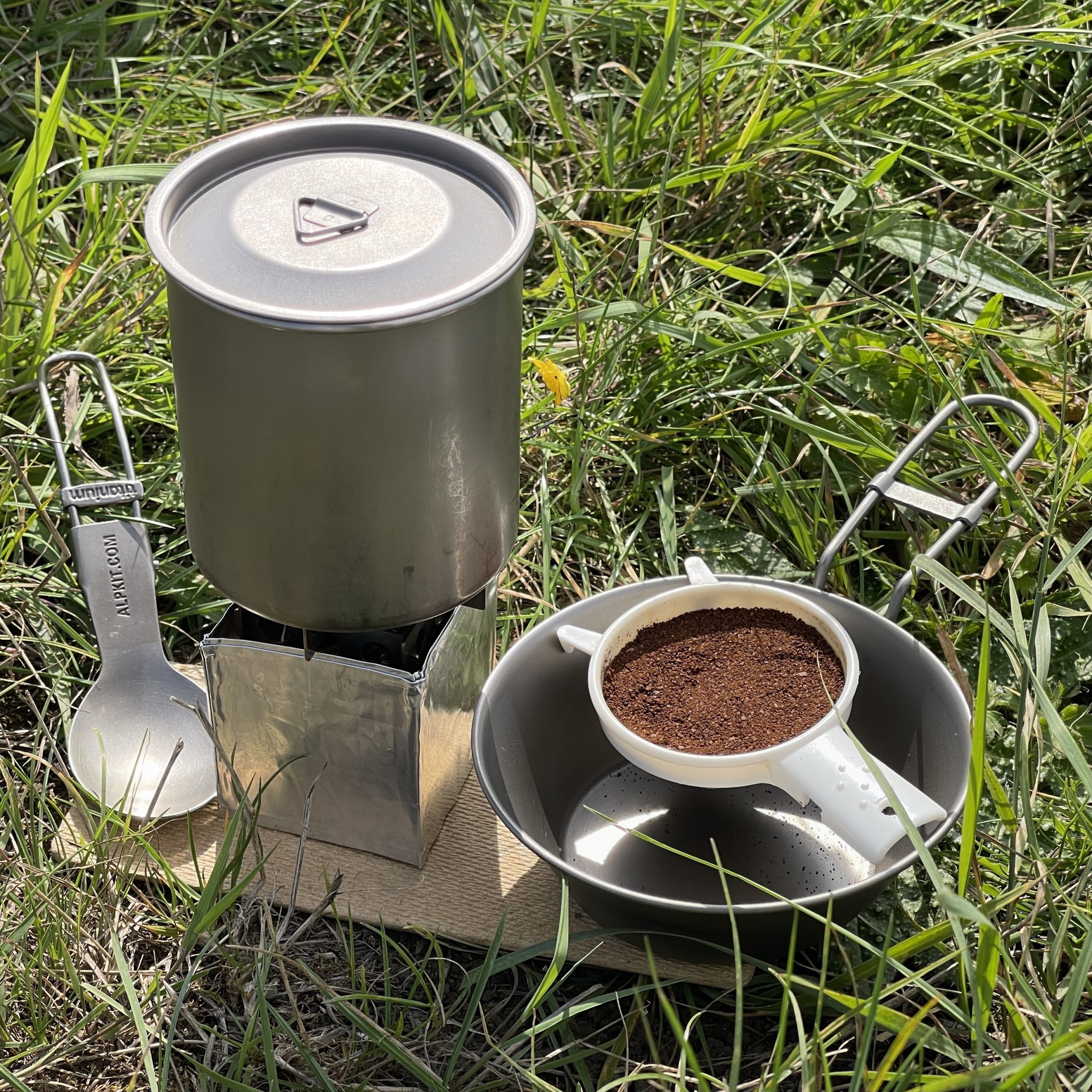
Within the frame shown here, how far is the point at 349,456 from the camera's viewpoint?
3.75 feet

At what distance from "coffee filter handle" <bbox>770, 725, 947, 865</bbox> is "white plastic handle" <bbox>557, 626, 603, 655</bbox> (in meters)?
0.25

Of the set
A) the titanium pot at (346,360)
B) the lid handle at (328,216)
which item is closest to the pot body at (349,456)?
the titanium pot at (346,360)

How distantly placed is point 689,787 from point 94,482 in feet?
2.77

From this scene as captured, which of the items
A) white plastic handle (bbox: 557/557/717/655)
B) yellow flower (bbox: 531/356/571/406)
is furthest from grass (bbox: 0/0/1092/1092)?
white plastic handle (bbox: 557/557/717/655)

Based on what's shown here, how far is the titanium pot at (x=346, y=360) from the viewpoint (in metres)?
1.09

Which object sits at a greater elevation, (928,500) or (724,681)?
(928,500)

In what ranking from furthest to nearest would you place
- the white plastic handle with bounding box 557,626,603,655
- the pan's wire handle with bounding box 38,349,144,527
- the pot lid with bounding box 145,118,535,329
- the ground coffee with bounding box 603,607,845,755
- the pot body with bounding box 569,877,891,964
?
the pan's wire handle with bounding box 38,349,144,527 < the white plastic handle with bounding box 557,626,603,655 < the ground coffee with bounding box 603,607,845,755 < the pot body with bounding box 569,877,891,964 < the pot lid with bounding box 145,118,535,329

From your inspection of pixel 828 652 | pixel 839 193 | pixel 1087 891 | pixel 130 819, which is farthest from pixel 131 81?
pixel 1087 891

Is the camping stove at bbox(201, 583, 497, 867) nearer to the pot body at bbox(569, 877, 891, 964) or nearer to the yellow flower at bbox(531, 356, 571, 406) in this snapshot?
the pot body at bbox(569, 877, 891, 964)

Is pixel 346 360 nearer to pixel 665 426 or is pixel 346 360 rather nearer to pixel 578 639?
pixel 578 639

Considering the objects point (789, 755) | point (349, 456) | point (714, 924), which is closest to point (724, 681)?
point (789, 755)

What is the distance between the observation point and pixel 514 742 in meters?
1.44

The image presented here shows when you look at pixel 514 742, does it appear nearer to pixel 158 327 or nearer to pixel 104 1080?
pixel 104 1080

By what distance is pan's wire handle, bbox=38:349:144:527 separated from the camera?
5.23ft
